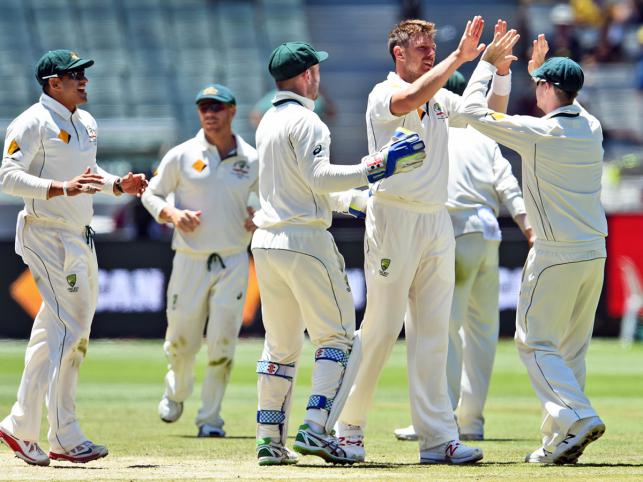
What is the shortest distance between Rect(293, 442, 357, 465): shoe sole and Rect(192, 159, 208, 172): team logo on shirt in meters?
3.12

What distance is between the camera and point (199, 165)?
9.87 m

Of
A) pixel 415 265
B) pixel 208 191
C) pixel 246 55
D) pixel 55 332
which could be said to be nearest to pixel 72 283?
pixel 55 332

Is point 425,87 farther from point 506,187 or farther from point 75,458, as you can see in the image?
point 75,458

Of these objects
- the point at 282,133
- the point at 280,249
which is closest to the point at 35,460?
the point at 280,249

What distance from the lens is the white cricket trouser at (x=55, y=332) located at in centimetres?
757

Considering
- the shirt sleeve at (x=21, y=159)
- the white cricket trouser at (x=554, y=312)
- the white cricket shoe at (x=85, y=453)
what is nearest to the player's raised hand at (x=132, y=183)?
the shirt sleeve at (x=21, y=159)

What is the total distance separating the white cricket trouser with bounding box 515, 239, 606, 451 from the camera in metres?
A: 7.61

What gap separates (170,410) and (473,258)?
248 centimetres

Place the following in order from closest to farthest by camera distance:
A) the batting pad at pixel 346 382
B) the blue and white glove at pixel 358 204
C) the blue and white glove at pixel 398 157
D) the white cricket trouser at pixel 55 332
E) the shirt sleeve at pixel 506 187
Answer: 1. the blue and white glove at pixel 398 157
2. the batting pad at pixel 346 382
3. the white cricket trouser at pixel 55 332
4. the blue and white glove at pixel 358 204
5. the shirt sleeve at pixel 506 187

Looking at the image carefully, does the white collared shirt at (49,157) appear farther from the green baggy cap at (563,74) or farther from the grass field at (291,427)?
the green baggy cap at (563,74)

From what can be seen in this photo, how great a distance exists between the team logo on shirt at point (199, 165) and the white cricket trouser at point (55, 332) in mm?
2280

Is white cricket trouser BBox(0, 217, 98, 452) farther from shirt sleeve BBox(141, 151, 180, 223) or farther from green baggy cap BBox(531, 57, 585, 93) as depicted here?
green baggy cap BBox(531, 57, 585, 93)

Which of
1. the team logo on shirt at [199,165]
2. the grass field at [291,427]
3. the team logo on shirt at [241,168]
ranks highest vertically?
the team logo on shirt at [199,165]

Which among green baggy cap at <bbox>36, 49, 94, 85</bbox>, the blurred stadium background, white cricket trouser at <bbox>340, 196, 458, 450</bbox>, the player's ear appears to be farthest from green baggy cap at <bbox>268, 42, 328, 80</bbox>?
the blurred stadium background
